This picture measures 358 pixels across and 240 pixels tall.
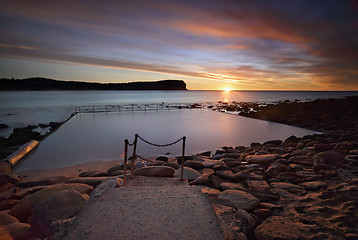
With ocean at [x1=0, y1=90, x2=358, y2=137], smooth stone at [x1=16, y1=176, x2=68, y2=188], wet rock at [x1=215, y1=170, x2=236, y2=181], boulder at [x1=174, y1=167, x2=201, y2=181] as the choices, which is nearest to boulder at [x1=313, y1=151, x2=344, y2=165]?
wet rock at [x1=215, y1=170, x2=236, y2=181]

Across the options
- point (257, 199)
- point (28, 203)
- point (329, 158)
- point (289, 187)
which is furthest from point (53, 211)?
point (329, 158)

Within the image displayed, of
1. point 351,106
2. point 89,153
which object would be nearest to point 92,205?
point 89,153

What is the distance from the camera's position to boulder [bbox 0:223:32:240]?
3.24 metres

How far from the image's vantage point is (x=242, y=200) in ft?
14.7

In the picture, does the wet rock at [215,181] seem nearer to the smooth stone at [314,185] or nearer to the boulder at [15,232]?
the smooth stone at [314,185]

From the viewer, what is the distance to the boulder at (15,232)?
10.6 feet

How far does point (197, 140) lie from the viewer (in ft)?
52.2

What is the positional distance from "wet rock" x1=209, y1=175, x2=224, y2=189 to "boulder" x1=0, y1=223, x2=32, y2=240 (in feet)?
15.5

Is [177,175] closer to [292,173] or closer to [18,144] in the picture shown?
[292,173]

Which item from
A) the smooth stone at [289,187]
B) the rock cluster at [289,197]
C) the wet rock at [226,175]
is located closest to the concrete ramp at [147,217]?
the rock cluster at [289,197]

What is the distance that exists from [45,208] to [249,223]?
4175 millimetres

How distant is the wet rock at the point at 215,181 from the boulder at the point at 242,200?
1014mm

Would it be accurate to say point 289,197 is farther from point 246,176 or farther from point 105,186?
point 105,186

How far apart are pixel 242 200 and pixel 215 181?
168 centimetres
